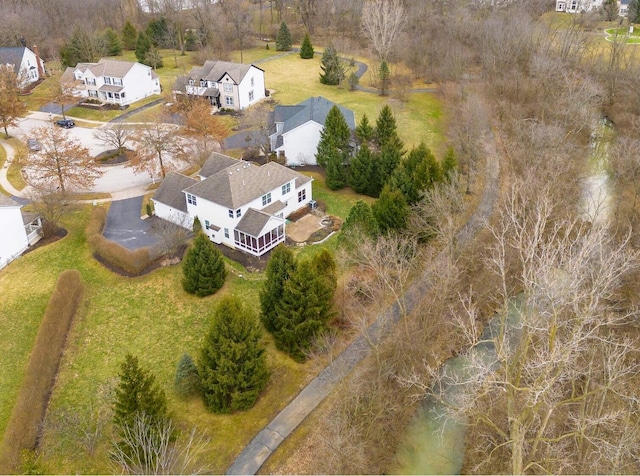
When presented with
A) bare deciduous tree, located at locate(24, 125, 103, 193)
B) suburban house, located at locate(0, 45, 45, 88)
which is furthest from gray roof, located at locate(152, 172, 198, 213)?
suburban house, located at locate(0, 45, 45, 88)


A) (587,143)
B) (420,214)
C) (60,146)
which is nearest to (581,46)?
(587,143)

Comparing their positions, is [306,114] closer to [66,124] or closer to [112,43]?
[66,124]

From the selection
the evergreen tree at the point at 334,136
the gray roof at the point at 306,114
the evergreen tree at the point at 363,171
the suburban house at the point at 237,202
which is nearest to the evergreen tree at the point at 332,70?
the gray roof at the point at 306,114

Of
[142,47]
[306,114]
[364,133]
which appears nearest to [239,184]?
[306,114]

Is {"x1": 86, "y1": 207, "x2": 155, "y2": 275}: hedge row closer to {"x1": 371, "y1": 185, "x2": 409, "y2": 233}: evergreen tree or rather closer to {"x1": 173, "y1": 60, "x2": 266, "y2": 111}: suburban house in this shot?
{"x1": 371, "y1": 185, "x2": 409, "y2": 233}: evergreen tree

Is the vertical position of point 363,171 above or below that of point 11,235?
above

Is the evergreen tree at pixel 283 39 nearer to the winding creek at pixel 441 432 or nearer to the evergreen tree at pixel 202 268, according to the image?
the evergreen tree at pixel 202 268

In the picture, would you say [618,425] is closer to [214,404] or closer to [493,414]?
[493,414]
